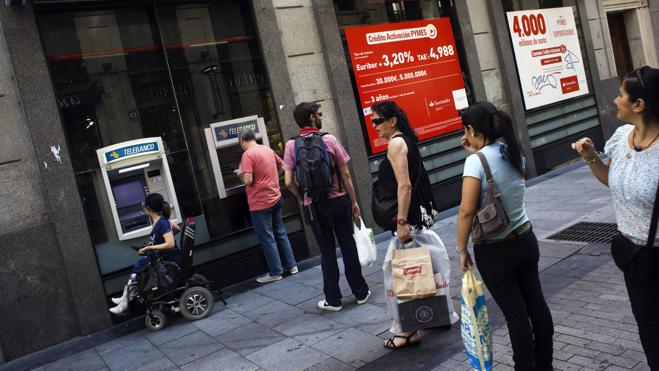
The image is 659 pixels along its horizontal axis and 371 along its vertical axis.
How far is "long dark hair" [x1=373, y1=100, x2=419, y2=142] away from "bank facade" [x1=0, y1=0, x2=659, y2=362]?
3.23 m

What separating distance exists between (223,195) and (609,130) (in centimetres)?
914

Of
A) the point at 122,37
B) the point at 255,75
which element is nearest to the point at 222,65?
the point at 255,75

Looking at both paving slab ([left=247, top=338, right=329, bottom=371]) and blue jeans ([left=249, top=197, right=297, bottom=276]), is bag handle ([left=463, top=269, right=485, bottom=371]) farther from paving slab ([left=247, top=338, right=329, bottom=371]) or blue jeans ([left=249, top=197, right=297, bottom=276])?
blue jeans ([left=249, top=197, right=297, bottom=276])

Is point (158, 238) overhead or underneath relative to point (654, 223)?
overhead

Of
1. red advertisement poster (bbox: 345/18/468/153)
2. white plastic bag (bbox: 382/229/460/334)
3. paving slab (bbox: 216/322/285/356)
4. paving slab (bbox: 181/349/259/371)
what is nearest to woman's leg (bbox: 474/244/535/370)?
white plastic bag (bbox: 382/229/460/334)

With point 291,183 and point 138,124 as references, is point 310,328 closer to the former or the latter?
point 291,183

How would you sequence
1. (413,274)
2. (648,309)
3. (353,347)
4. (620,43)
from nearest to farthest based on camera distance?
1. (648,309)
2. (413,274)
3. (353,347)
4. (620,43)

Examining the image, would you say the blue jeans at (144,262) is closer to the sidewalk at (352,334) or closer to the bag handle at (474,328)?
the sidewalk at (352,334)

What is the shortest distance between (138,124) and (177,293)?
2.11 metres

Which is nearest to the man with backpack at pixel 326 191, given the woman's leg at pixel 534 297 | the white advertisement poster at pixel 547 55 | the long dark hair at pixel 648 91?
the woman's leg at pixel 534 297

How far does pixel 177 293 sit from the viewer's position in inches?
229

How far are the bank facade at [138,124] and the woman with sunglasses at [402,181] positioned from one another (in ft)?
10.5

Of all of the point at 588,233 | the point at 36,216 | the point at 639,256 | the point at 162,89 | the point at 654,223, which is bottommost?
the point at 588,233

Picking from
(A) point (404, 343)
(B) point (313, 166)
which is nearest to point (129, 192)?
(B) point (313, 166)
